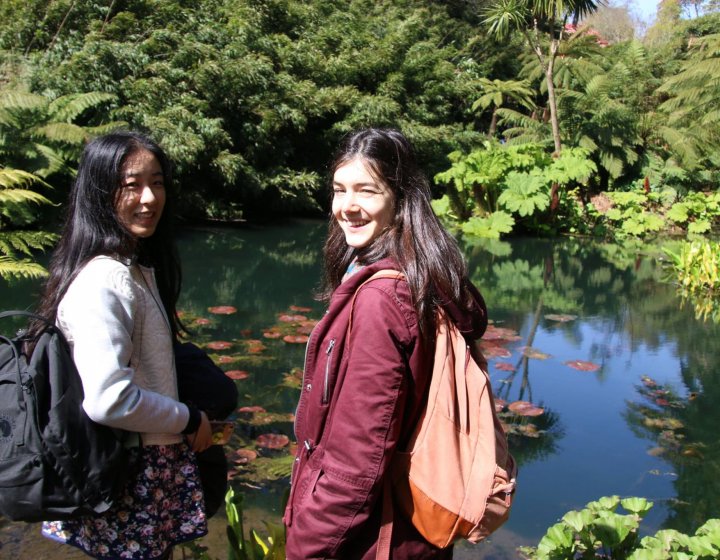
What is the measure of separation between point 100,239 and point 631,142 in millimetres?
15144

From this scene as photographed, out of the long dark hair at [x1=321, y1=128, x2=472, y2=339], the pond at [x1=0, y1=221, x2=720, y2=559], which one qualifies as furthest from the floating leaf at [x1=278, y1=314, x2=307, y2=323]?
the long dark hair at [x1=321, y1=128, x2=472, y2=339]

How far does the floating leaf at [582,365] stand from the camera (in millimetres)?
4832

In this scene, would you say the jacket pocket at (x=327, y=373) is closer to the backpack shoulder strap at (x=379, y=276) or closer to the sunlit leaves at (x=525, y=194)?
the backpack shoulder strap at (x=379, y=276)

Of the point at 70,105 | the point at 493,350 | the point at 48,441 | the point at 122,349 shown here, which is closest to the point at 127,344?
the point at 122,349

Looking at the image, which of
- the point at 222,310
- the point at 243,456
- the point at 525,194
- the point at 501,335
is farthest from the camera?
the point at 525,194

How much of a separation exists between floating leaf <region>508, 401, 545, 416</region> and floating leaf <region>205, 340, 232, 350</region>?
1.95m

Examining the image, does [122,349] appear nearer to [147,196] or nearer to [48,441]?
[48,441]

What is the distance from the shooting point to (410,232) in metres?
1.43

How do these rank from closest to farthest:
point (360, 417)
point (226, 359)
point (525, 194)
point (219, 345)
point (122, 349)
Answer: point (360, 417) → point (122, 349) → point (226, 359) → point (219, 345) → point (525, 194)

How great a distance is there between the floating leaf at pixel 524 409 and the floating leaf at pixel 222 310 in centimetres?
260

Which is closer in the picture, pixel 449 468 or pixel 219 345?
pixel 449 468

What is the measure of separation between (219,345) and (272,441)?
1552mm

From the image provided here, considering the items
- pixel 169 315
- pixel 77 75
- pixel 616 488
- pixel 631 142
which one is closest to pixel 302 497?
pixel 169 315

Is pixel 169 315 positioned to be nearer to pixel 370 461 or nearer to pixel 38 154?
pixel 370 461
